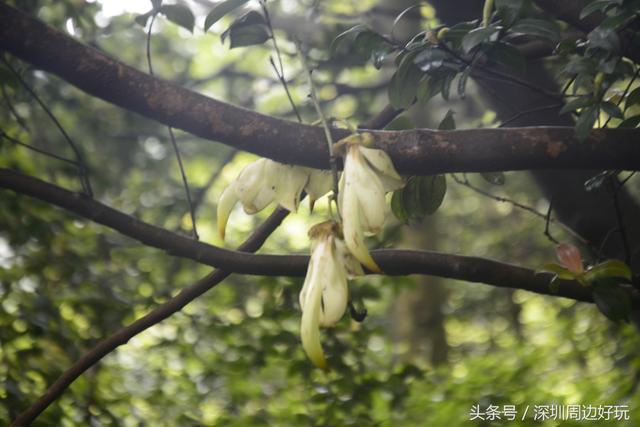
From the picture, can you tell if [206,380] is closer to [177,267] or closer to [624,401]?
[177,267]

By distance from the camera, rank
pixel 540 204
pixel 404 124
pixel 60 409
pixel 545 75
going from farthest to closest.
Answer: pixel 540 204
pixel 545 75
pixel 60 409
pixel 404 124

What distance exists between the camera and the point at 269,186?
2.94 ft

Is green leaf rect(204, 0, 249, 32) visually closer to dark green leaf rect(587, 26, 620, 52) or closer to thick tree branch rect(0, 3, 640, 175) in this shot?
thick tree branch rect(0, 3, 640, 175)

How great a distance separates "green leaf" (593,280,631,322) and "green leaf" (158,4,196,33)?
0.79m

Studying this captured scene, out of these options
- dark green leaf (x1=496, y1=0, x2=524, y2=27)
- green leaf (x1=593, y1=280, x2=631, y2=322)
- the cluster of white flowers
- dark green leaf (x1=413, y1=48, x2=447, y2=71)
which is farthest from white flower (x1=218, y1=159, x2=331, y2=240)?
green leaf (x1=593, y1=280, x2=631, y2=322)

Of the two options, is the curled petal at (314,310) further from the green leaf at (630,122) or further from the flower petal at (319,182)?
the green leaf at (630,122)

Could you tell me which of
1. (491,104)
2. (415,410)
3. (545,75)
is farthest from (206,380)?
(545,75)

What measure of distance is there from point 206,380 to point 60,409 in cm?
47

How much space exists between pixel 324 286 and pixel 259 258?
17.4 inches

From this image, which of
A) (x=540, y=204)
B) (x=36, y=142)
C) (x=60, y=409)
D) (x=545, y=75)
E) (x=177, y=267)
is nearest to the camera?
(x=60, y=409)

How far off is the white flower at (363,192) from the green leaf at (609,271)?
1.23 ft

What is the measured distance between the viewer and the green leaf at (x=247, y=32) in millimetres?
1117

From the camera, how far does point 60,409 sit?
5.07 ft

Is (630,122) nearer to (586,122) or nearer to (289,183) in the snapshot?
(586,122)
